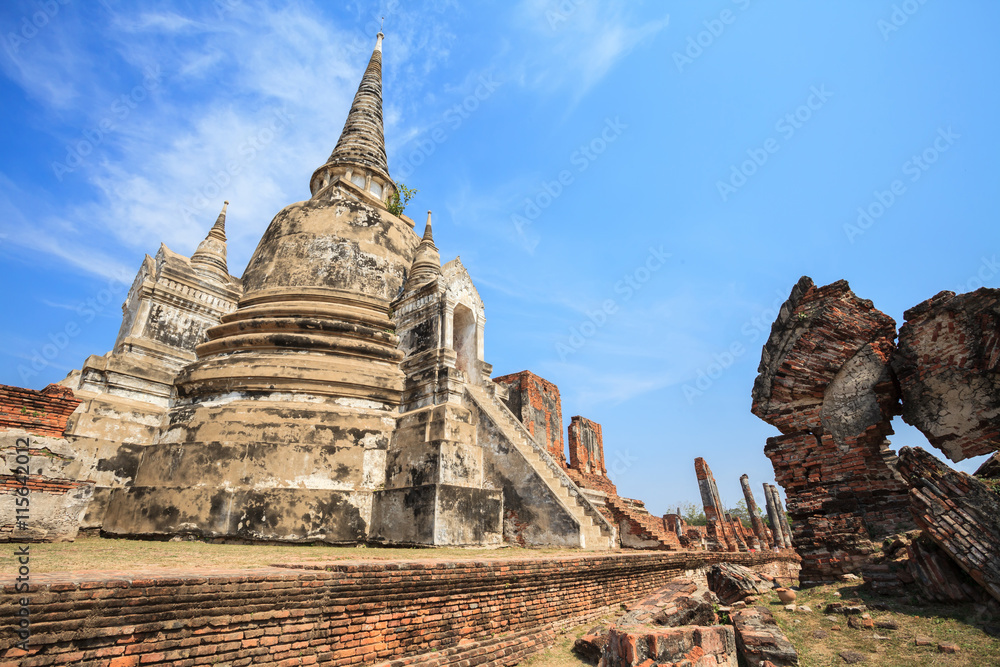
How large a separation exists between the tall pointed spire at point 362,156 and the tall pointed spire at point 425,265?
4.79 metres

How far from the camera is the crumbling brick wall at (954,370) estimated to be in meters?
6.62

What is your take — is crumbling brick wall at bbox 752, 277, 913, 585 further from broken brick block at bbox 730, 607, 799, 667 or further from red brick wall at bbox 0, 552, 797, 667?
red brick wall at bbox 0, 552, 797, 667

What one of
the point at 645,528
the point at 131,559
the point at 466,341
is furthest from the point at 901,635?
the point at 466,341

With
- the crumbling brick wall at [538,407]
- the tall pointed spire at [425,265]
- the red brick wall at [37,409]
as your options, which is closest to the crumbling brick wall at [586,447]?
the crumbling brick wall at [538,407]

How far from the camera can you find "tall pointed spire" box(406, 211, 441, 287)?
12.3m

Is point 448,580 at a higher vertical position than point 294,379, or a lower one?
lower

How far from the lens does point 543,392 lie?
62.9 feet

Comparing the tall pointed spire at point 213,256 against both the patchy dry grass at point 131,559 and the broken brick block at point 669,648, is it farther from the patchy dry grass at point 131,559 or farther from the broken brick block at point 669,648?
the broken brick block at point 669,648

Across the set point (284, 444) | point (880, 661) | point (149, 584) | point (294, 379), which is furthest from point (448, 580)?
point (294, 379)

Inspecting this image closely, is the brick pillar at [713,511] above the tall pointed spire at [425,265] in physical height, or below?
below

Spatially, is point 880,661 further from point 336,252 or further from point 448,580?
point 336,252

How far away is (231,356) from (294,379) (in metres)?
1.86

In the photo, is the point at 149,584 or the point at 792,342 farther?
the point at 792,342

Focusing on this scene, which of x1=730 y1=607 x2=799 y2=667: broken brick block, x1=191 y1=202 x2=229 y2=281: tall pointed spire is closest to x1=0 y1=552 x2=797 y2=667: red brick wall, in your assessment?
x1=730 y1=607 x2=799 y2=667: broken brick block
